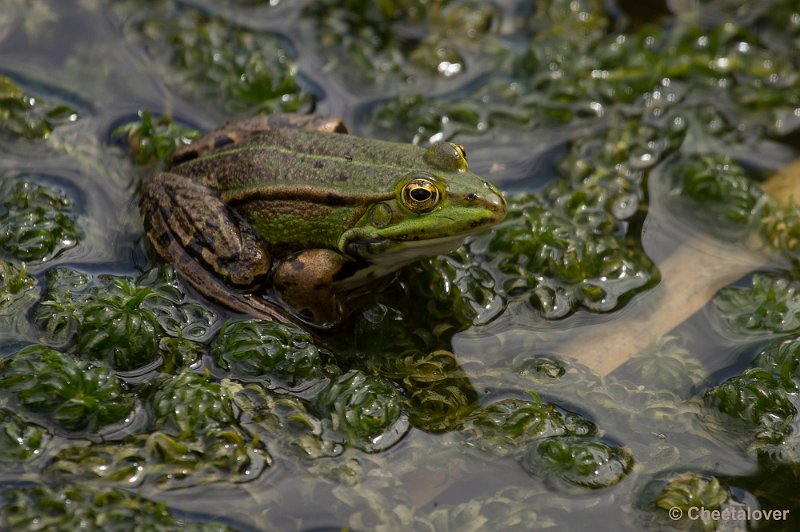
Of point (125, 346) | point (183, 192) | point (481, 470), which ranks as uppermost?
point (183, 192)

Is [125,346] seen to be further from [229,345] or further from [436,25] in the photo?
[436,25]

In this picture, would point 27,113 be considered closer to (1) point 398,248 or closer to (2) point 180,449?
(1) point 398,248

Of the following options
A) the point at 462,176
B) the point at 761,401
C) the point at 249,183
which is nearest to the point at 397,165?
the point at 462,176

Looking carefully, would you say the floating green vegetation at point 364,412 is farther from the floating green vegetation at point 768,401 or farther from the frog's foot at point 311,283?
the floating green vegetation at point 768,401

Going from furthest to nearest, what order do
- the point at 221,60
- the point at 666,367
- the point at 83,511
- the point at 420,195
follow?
the point at 221,60 < the point at 666,367 < the point at 420,195 < the point at 83,511

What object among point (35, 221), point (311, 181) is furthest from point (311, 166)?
point (35, 221)

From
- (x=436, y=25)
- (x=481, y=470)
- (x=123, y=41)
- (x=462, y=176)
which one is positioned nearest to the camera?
(x=481, y=470)

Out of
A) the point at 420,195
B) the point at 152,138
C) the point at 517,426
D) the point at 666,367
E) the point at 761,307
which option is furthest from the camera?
the point at 152,138
